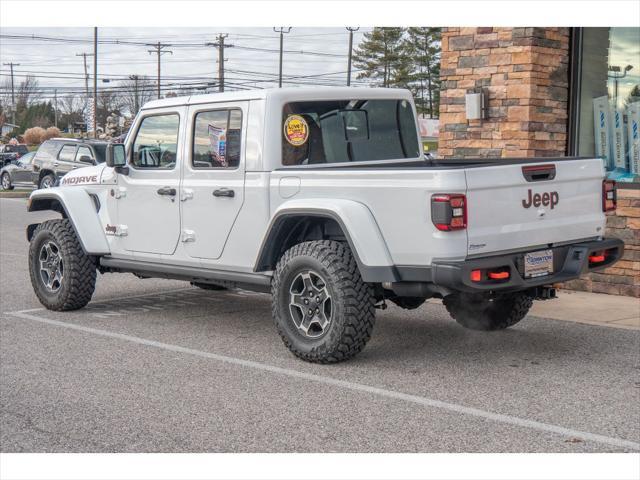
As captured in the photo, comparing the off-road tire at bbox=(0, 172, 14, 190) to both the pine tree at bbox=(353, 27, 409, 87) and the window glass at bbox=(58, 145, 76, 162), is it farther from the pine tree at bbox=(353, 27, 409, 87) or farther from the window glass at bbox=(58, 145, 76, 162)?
the pine tree at bbox=(353, 27, 409, 87)

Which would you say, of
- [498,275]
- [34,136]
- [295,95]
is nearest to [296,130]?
[295,95]

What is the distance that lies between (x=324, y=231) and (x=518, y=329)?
2.15 metres

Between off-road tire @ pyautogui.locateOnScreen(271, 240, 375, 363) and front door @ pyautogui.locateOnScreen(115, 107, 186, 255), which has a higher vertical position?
front door @ pyautogui.locateOnScreen(115, 107, 186, 255)

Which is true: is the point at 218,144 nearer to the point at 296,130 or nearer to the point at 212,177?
the point at 212,177

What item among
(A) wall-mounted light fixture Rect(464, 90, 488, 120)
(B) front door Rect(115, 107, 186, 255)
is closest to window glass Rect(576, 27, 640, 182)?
(A) wall-mounted light fixture Rect(464, 90, 488, 120)

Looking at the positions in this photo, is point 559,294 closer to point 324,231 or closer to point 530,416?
point 324,231

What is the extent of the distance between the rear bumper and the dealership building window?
4.16 meters

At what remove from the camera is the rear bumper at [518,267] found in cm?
602

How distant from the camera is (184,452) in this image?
15.5ft

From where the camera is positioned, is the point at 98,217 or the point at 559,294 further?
the point at 559,294

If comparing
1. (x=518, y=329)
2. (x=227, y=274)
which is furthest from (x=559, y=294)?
(x=227, y=274)

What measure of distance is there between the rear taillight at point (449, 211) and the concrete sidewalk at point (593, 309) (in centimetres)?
297

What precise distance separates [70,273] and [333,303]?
11.1 ft

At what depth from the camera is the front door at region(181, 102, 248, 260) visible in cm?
748
